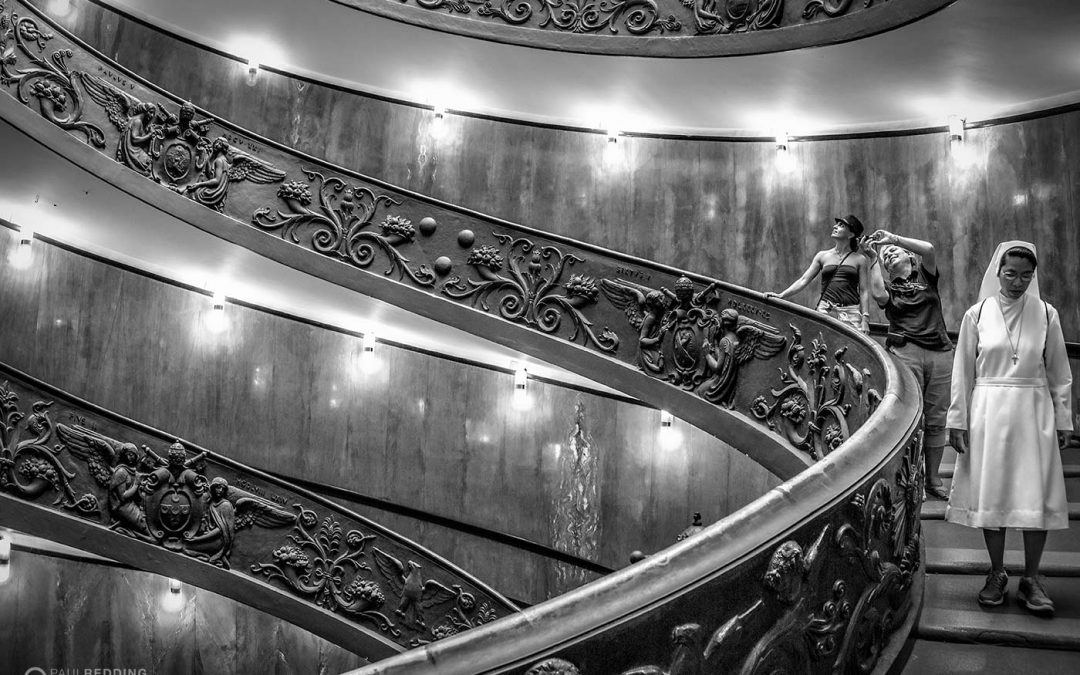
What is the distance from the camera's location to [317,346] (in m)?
11.8

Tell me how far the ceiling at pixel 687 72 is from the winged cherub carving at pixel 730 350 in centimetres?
397

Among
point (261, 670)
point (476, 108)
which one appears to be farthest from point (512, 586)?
point (476, 108)

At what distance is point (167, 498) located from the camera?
7895 millimetres

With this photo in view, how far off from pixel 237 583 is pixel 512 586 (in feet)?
13.1

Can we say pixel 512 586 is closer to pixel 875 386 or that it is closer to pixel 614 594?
pixel 875 386

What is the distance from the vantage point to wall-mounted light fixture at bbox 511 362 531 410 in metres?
11.8

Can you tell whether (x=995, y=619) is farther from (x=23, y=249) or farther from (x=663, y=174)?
(x=23, y=249)

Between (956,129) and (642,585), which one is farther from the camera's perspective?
(956,129)

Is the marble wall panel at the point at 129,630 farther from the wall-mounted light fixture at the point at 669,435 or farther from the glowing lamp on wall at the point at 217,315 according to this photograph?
the wall-mounted light fixture at the point at 669,435

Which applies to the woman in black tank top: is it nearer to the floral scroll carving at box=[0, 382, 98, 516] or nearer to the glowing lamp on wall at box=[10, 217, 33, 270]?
the floral scroll carving at box=[0, 382, 98, 516]

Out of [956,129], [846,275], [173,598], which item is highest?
[956,129]

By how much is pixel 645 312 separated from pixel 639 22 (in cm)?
455

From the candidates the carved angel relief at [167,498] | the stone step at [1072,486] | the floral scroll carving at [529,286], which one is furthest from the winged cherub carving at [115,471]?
the stone step at [1072,486]

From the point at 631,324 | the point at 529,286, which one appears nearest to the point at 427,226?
the point at 529,286
